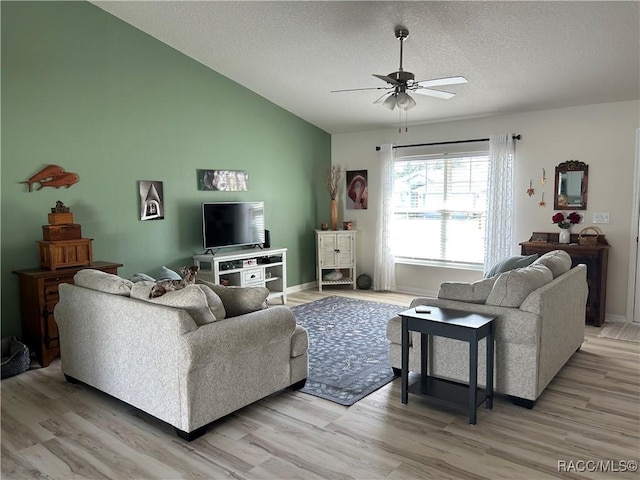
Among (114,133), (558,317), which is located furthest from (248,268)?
(558,317)

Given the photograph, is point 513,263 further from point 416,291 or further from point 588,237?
point 416,291

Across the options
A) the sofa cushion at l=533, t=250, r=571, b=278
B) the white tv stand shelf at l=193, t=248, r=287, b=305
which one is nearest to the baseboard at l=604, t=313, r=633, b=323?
the sofa cushion at l=533, t=250, r=571, b=278

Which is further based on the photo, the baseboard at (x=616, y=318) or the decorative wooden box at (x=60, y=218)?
the baseboard at (x=616, y=318)

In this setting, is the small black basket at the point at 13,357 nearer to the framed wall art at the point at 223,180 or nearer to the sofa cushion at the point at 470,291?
the framed wall art at the point at 223,180

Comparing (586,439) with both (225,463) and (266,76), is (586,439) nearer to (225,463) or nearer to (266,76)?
(225,463)

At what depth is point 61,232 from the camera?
4.33m

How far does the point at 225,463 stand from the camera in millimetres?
2637

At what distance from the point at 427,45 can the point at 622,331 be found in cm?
361

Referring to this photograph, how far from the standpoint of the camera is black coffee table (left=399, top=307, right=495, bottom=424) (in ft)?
9.89

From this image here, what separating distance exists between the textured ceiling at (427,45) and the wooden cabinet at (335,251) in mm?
2054

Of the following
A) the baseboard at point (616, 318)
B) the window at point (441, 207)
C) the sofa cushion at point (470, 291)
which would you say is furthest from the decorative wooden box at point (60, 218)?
the baseboard at point (616, 318)

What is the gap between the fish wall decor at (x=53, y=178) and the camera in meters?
4.44

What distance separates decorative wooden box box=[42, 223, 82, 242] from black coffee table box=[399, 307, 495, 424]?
3.07 meters

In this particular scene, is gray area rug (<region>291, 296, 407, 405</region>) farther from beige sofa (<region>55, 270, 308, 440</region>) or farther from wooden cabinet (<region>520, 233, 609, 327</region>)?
wooden cabinet (<region>520, 233, 609, 327</region>)
